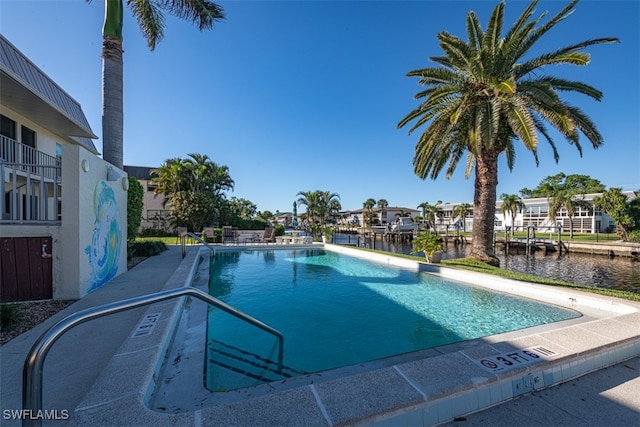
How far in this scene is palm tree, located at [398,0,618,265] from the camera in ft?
33.1

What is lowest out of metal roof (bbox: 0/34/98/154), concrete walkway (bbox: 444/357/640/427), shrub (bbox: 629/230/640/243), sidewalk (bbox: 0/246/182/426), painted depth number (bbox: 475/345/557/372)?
shrub (bbox: 629/230/640/243)

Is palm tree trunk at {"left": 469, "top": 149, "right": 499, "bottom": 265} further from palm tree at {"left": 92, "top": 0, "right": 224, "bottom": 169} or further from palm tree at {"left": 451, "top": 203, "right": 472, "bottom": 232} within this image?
palm tree at {"left": 451, "top": 203, "right": 472, "bottom": 232}

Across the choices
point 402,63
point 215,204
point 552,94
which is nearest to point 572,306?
point 552,94

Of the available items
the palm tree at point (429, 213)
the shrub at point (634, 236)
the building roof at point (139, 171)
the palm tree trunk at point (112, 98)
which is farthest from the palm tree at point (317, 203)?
the shrub at point (634, 236)

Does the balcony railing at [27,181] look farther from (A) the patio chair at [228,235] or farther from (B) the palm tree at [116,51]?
(A) the patio chair at [228,235]

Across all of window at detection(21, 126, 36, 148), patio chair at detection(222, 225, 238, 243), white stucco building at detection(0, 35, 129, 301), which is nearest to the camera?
white stucco building at detection(0, 35, 129, 301)

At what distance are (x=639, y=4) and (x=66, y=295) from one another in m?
20.2

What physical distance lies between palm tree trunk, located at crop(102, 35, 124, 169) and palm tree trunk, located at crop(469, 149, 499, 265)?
14373 mm

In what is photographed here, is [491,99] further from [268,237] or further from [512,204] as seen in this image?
[512,204]

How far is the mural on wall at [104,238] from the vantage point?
6949 mm

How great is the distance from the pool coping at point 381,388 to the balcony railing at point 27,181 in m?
5.00

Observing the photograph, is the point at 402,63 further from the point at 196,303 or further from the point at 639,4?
the point at 196,303

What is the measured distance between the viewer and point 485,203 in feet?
42.1

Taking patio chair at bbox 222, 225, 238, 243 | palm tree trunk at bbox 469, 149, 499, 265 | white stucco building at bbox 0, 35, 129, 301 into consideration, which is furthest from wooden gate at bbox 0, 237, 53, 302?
patio chair at bbox 222, 225, 238, 243
